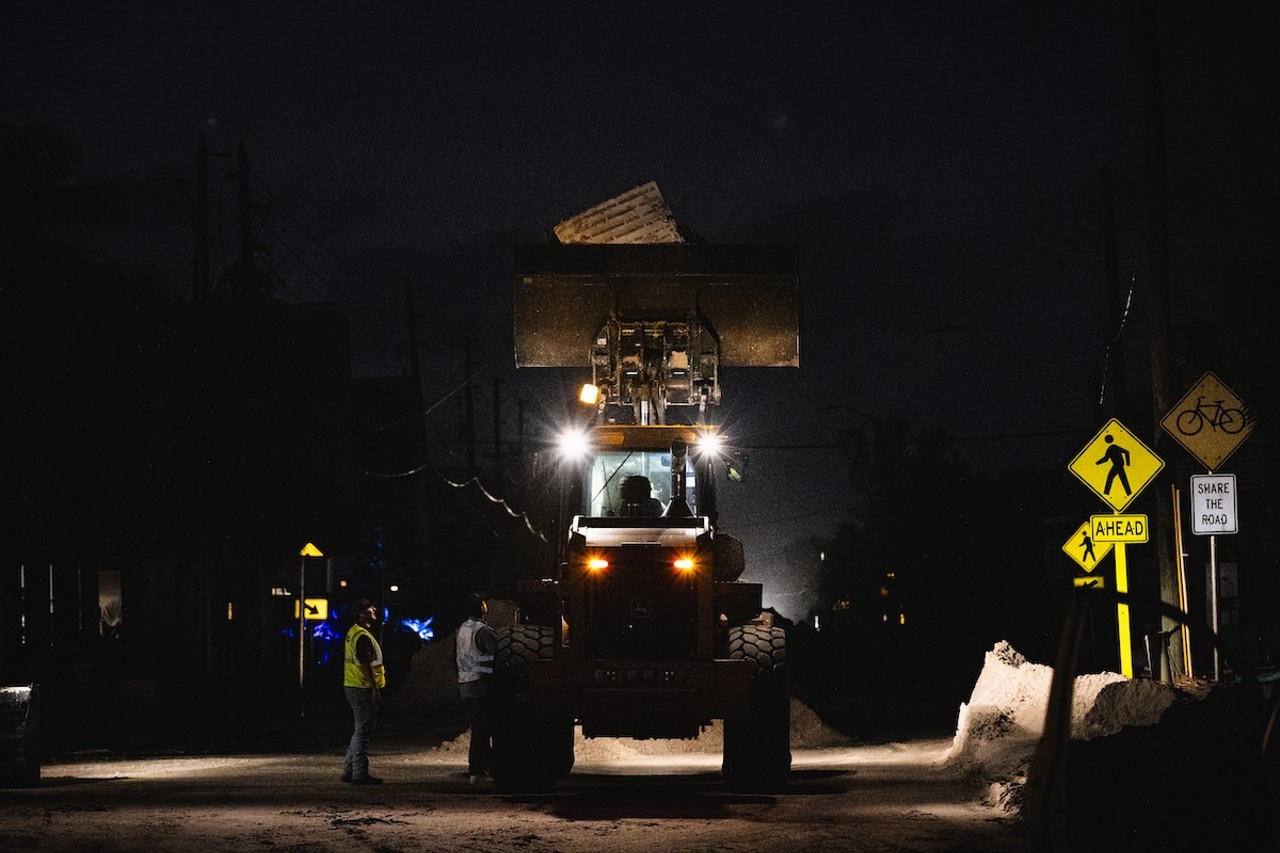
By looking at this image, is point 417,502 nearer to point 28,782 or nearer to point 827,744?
point 827,744

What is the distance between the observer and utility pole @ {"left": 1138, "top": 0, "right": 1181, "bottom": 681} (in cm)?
2027

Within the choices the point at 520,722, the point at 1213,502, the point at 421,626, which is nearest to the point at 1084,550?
the point at 1213,502

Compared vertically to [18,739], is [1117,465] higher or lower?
higher

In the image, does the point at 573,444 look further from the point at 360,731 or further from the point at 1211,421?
the point at 1211,421

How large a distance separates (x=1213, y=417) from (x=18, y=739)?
12030 millimetres

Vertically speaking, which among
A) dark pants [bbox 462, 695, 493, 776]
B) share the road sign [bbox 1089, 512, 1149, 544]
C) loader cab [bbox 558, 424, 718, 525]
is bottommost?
dark pants [bbox 462, 695, 493, 776]

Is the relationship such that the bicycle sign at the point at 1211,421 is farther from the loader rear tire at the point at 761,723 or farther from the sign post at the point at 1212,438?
the loader rear tire at the point at 761,723

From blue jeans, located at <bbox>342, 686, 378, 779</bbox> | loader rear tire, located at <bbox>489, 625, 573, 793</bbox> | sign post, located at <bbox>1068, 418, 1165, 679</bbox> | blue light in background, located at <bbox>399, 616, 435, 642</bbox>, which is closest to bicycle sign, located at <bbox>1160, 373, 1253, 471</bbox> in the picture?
sign post, located at <bbox>1068, 418, 1165, 679</bbox>

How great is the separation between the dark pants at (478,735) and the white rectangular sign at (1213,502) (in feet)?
24.3

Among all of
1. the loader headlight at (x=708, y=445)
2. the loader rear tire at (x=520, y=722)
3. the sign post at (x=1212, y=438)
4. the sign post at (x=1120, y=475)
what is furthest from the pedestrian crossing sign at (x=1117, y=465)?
the loader rear tire at (x=520, y=722)

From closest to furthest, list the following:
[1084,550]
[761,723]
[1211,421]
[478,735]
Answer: [761,723], [1211,421], [478,735], [1084,550]

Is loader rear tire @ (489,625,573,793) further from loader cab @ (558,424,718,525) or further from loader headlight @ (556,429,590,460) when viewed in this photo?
loader headlight @ (556,429,590,460)

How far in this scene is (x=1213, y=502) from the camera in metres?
17.4

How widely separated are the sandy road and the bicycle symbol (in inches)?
168
